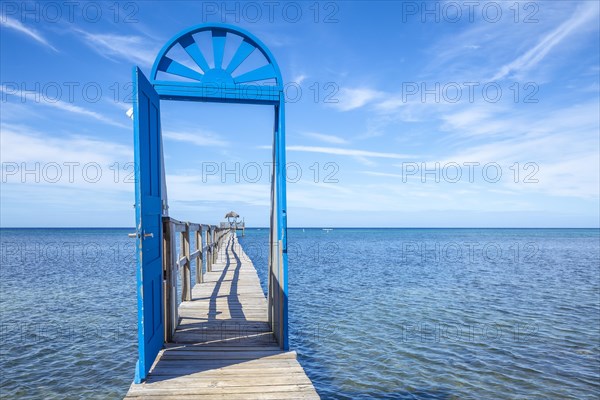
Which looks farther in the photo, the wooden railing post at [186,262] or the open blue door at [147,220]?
the wooden railing post at [186,262]

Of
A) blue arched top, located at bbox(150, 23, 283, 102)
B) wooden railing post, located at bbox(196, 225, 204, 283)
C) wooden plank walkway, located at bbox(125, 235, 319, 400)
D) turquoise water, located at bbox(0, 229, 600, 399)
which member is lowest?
turquoise water, located at bbox(0, 229, 600, 399)

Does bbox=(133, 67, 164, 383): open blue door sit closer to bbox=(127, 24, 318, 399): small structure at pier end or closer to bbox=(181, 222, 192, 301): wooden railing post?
bbox=(127, 24, 318, 399): small structure at pier end

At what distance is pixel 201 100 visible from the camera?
15.3 ft

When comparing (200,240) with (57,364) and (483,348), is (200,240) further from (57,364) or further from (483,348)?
(483,348)

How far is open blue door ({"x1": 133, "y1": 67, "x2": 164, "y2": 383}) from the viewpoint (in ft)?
11.4

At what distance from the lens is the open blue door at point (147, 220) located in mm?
3480

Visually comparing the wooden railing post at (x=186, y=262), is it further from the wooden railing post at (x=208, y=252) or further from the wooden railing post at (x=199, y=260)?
the wooden railing post at (x=208, y=252)

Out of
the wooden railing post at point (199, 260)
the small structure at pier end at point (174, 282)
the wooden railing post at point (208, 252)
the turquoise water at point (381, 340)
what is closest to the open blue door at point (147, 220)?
the small structure at pier end at point (174, 282)

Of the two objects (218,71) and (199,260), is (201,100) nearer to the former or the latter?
(218,71)

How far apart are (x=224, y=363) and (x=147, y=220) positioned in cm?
157

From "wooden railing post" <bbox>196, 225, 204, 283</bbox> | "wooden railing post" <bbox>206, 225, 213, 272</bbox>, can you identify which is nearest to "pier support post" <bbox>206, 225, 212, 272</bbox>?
"wooden railing post" <bbox>206, 225, 213, 272</bbox>

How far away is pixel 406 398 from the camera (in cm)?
591

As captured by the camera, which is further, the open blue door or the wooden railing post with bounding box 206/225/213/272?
the wooden railing post with bounding box 206/225/213/272

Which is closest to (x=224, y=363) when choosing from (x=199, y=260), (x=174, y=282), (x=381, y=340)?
(x=174, y=282)
